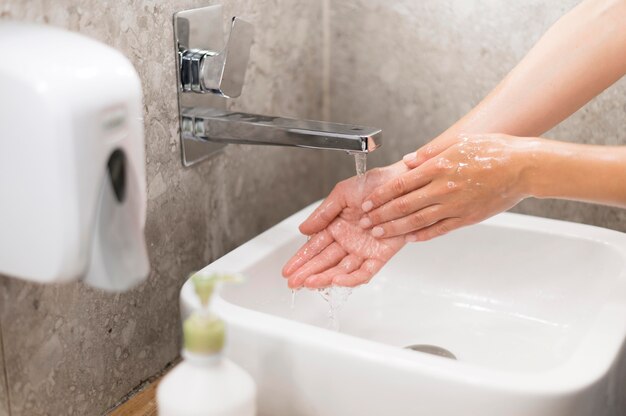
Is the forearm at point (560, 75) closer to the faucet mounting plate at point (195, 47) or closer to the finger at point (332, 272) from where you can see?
the finger at point (332, 272)

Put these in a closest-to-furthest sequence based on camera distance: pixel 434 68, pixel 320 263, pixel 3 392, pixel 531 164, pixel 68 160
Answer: pixel 68 160 < pixel 3 392 < pixel 531 164 < pixel 320 263 < pixel 434 68

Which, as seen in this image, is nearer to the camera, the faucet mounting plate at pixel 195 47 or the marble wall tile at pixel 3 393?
the marble wall tile at pixel 3 393

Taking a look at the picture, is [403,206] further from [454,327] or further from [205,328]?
[205,328]

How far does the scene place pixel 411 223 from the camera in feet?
3.14

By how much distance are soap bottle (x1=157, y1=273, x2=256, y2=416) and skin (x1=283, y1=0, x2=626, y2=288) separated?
1.07 ft

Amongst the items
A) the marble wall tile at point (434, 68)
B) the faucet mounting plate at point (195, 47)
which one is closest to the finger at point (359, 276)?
the faucet mounting plate at point (195, 47)

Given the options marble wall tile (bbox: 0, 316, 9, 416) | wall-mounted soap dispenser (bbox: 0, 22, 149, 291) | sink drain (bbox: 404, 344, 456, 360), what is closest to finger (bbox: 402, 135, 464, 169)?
sink drain (bbox: 404, 344, 456, 360)

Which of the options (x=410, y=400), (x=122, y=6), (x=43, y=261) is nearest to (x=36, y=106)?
(x=43, y=261)

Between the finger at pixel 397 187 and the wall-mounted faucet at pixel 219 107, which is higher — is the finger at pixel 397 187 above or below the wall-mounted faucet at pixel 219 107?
below

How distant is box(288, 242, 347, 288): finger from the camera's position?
956 mm

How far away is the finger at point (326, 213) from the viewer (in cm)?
100

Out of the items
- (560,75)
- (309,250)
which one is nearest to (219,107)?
(309,250)

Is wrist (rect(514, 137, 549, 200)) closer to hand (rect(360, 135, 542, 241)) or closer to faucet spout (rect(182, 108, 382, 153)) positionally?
hand (rect(360, 135, 542, 241))

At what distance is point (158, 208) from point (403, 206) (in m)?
0.29
